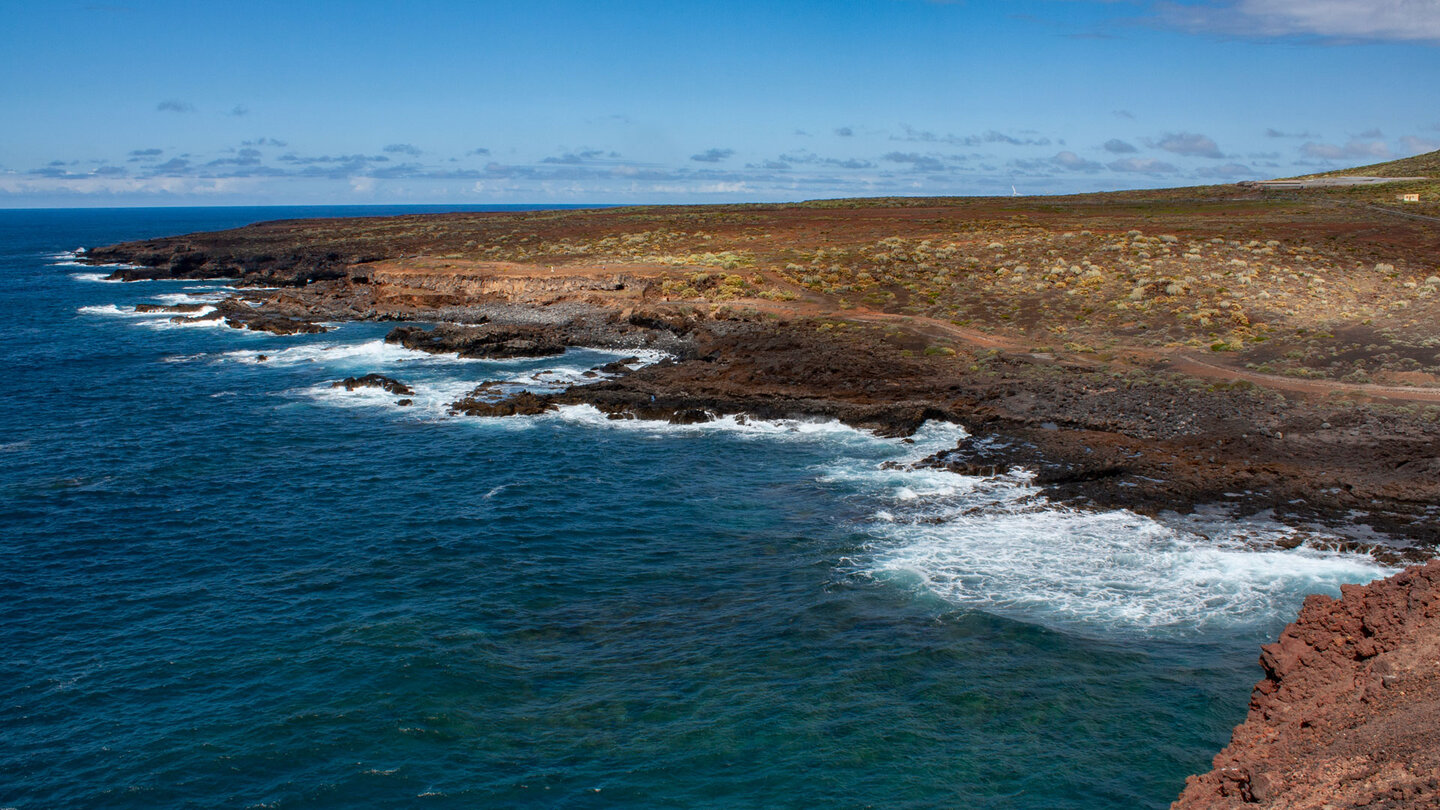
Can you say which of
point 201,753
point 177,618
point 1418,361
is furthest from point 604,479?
point 1418,361

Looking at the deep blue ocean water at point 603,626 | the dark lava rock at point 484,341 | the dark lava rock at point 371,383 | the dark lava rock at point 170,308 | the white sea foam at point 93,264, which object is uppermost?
the white sea foam at point 93,264

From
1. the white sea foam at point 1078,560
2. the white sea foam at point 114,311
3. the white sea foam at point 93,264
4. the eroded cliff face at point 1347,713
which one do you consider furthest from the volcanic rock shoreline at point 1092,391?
the white sea foam at point 93,264

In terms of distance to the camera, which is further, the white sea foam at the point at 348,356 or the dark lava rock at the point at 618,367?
the white sea foam at the point at 348,356

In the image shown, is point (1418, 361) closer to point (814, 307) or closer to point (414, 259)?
point (814, 307)

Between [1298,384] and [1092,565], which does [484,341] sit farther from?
[1298,384]

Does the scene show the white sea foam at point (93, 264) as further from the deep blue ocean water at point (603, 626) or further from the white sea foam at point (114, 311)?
the deep blue ocean water at point (603, 626)

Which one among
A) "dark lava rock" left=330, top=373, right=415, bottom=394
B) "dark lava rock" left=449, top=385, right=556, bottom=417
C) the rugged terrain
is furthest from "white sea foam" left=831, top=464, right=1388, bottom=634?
"dark lava rock" left=330, top=373, right=415, bottom=394

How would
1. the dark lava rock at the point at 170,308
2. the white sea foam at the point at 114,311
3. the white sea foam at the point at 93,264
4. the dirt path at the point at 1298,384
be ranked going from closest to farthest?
the dirt path at the point at 1298,384, the white sea foam at the point at 114,311, the dark lava rock at the point at 170,308, the white sea foam at the point at 93,264
